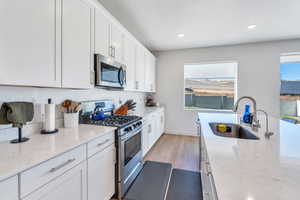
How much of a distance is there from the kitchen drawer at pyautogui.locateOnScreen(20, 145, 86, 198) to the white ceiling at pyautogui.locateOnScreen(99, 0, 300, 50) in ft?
6.88

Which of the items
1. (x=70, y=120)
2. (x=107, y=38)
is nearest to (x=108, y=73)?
(x=107, y=38)

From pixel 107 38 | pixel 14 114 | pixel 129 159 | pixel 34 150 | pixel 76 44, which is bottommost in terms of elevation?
pixel 129 159

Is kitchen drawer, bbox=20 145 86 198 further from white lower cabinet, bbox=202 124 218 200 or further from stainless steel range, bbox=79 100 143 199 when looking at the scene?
white lower cabinet, bbox=202 124 218 200

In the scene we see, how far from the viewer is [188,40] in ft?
→ 11.8

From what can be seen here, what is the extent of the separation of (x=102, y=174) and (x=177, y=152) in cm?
205

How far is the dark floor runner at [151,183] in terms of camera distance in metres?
1.78

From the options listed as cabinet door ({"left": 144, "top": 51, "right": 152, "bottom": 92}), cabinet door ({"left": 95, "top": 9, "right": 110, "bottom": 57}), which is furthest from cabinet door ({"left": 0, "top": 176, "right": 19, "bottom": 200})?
cabinet door ({"left": 144, "top": 51, "right": 152, "bottom": 92})

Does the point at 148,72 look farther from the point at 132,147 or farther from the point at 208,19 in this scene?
the point at 132,147

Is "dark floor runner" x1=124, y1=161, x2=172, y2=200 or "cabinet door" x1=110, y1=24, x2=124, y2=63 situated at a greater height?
"cabinet door" x1=110, y1=24, x2=124, y2=63

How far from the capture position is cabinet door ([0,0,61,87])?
0.94 m

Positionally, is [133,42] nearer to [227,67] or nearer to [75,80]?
[75,80]

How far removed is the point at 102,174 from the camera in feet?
4.73

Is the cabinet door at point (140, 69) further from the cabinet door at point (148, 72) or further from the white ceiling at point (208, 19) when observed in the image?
the white ceiling at point (208, 19)

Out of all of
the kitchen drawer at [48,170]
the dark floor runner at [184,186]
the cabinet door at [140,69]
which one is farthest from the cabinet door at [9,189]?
the cabinet door at [140,69]
